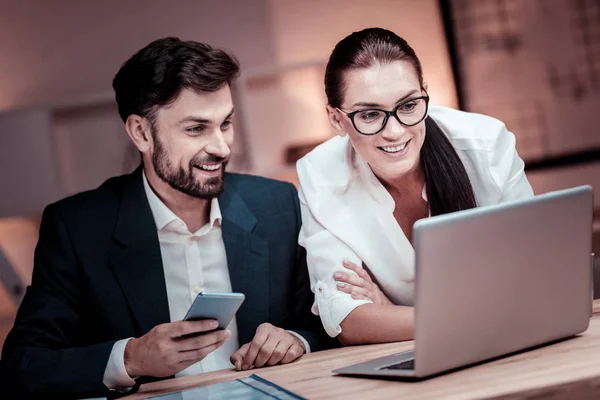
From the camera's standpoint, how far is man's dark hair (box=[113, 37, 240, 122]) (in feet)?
7.75

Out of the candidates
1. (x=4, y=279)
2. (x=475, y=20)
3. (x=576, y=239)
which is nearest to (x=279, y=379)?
(x=576, y=239)

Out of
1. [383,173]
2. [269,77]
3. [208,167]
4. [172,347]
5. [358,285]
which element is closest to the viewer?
[172,347]

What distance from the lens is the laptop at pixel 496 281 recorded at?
4.80 ft

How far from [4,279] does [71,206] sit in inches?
84.5

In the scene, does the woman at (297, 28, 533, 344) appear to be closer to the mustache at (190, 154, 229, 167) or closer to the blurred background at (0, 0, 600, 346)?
the mustache at (190, 154, 229, 167)

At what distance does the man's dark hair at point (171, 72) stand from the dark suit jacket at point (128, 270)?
25 cm

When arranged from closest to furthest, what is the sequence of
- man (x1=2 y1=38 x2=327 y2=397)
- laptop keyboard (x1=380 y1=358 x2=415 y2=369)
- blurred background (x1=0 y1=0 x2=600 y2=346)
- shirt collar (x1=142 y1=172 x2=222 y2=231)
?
1. laptop keyboard (x1=380 y1=358 x2=415 y2=369)
2. man (x1=2 y1=38 x2=327 y2=397)
3. shirt collar (x1=142 y1=172 x2=222 y2=231)
4. blurred background (x1=0 y1=0 x2=600 y2=346)

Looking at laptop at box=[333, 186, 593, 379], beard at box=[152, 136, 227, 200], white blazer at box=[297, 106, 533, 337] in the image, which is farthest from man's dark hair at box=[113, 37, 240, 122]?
laptop at box=[333, 186, 593, 379]

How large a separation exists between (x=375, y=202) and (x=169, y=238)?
60cm

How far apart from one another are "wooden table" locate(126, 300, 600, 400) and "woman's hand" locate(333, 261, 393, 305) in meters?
0.26

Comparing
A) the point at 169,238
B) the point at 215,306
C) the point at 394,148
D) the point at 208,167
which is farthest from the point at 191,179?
the point at 215,306

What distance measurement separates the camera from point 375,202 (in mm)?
2318

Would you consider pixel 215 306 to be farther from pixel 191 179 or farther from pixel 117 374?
pixel 191 179

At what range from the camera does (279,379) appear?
1.74 metres
